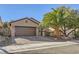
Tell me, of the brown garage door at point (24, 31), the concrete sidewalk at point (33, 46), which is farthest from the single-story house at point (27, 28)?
the concrete sidewalk at point (33, 46)

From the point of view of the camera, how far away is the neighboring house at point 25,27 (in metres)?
7.24

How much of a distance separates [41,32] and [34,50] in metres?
0.32

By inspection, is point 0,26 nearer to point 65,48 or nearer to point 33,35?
point 33,35

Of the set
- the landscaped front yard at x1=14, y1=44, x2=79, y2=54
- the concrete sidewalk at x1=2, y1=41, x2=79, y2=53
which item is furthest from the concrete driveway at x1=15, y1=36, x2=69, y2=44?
the landscaped front yard at x1=14, y1=44, x2=79, y2=54

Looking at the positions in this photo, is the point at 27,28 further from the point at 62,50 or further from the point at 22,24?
the point at 62,50

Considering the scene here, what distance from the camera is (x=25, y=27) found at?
731 centimetres

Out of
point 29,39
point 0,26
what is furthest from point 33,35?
point 0,26

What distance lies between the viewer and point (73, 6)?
23.6 feet

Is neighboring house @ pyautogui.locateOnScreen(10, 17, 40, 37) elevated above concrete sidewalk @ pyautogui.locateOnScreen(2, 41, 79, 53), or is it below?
above

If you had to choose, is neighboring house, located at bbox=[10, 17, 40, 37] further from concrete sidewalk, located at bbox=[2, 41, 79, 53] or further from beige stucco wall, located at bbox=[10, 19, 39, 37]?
concrete sidewalk, located at bbox=[2, 41, 79, 53]

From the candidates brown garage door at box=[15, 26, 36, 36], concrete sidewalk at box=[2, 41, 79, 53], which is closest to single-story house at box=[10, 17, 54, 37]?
brown garage door at box=[15, 26, 36, 36]

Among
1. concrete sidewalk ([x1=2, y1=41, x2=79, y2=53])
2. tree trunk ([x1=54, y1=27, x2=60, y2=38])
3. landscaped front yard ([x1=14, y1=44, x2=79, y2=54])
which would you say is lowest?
landscaped front yard ([x1=14, y1=44, x2=79, y2=54])

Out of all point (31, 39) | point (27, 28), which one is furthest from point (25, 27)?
point (31, 39)

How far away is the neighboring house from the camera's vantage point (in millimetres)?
7242
